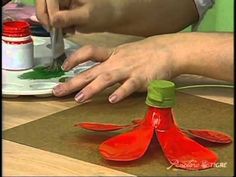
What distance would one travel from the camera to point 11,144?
2.91ft

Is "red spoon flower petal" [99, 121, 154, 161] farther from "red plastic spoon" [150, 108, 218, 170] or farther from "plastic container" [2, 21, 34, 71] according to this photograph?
"plastic container" [2, 21, 34, 71]

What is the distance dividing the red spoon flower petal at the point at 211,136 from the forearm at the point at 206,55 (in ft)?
0.85

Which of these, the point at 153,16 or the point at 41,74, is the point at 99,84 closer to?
the point at 41,74

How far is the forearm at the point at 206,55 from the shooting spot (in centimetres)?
116

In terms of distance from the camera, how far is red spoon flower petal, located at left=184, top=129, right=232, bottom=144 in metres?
0.90

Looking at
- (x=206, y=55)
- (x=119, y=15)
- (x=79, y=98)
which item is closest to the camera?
(x=79, y=98)

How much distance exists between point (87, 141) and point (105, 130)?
33 mm

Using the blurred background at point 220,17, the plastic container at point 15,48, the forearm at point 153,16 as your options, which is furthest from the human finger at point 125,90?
the blurred background at point 220,17

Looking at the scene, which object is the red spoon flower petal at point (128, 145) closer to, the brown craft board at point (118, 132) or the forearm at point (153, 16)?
the brown craft board at point (118, 132)

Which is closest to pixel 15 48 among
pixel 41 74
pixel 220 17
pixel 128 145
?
pixel 41 74

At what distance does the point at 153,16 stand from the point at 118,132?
62 centimetres

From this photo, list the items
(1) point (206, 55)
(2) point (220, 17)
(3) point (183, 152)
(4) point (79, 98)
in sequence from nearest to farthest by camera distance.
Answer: (3) point (183, 152)
(4) point (79, 98)
(1) point (206, 55)
(2) point (220, 17)

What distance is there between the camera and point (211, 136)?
0.91 metres

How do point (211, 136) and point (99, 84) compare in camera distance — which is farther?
point (99, 84)
